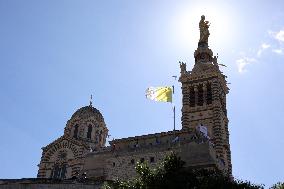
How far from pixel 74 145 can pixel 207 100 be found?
16.2 metres

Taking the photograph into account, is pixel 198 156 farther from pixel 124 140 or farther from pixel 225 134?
pixel 225 134

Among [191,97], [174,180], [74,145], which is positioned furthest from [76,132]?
[174,180]

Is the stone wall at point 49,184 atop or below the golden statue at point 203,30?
below

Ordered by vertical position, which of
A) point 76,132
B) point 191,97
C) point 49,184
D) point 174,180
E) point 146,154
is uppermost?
point 191,97

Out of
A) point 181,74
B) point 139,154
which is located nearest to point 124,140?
point 139,154

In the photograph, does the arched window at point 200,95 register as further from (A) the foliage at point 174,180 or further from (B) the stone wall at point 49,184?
(A) the foliage at point 174,180

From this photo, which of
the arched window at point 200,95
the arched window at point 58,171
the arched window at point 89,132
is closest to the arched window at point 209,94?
the arched window at point 200,95

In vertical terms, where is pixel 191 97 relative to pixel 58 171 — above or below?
above

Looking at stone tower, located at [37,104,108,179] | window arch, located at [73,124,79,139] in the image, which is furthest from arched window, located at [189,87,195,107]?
window arch, located at [73,124,79,139]

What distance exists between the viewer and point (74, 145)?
56.1 m

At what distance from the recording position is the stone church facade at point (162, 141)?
43.6 meters

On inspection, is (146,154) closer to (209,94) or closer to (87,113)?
(209,94)

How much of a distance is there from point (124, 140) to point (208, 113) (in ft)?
36.1

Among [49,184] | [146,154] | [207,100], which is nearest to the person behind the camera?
[49,184]
